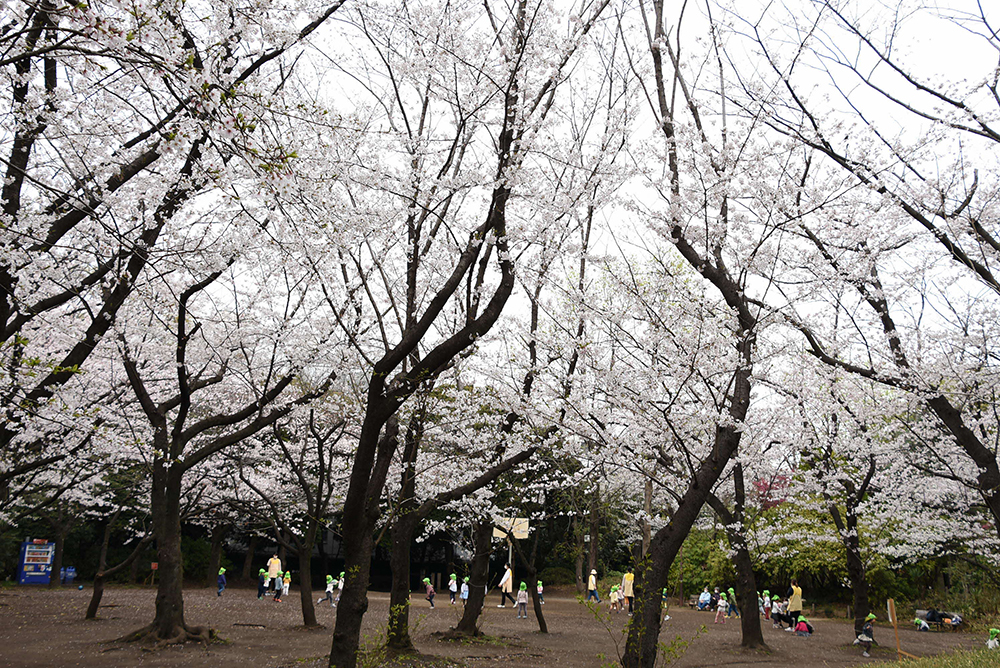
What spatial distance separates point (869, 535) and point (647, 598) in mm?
13433

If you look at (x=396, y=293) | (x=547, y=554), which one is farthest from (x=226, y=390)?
(x=547, y=554)

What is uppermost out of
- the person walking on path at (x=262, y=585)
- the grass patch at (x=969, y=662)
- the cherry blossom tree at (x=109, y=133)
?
the cherry blossom tree at (x=109, y=133)

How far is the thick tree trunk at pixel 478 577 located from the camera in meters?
11.4

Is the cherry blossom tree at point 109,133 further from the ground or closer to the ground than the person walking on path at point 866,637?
further from the ground

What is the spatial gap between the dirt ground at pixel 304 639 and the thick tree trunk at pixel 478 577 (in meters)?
0.63

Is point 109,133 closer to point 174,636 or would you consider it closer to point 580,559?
point 174,636

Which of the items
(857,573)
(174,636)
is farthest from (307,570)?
(857,573)

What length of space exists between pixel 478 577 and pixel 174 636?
15.7ft

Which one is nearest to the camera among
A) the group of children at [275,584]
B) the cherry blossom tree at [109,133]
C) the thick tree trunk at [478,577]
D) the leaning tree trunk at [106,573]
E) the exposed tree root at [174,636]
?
the cherry blossom tree at [109,133]

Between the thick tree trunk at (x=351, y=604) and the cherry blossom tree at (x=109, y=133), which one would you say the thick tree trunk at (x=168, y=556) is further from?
the thick tree trunk at (x=351, y=604)

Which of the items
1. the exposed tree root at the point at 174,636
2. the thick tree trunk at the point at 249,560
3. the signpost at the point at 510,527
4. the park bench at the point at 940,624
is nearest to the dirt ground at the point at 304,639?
the exposed tree root at the point at 174,636

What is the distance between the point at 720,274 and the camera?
6734mm

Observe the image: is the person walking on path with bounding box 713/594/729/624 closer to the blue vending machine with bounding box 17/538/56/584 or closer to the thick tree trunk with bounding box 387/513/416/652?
the thick tree trunk with bounding box 387/513/416/652

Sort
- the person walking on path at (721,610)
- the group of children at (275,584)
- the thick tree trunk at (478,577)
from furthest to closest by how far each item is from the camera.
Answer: the group of children at (275,584) → the person walking on path at (721,610) → the thick tree trunk at (478,577)
